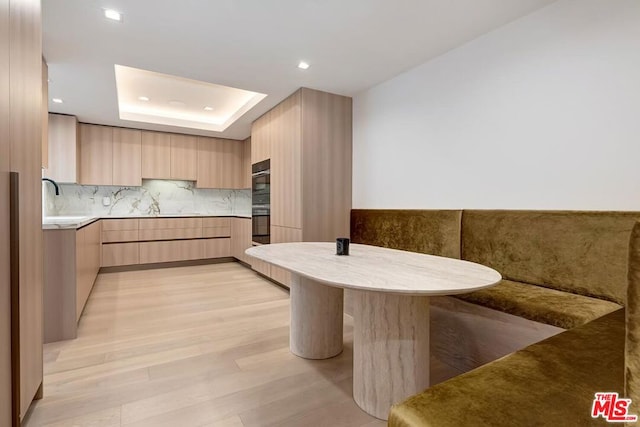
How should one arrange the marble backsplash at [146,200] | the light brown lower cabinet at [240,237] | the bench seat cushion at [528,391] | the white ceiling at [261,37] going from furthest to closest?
the light brown lower cabinet at [240,237] → the marble backsplash at [146,200] → the white ceiling at [261,37] → the bench seat cushion at [528,391]

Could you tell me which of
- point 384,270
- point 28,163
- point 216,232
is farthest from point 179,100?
point 384,270

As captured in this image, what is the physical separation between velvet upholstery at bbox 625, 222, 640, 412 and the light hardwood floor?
1158 millimetres

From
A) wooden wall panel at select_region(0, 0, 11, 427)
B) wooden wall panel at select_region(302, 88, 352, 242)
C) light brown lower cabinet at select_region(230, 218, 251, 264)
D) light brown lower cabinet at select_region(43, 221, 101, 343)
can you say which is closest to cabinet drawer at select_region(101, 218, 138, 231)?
light brown lower cabinet at select_region(230, 218, 251, 264)

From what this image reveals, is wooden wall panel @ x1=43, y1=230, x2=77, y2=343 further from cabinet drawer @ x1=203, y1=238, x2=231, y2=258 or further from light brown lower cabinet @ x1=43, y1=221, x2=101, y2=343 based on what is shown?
cabinet drawer @ x1=203, y1=238, x2=231, y2=258

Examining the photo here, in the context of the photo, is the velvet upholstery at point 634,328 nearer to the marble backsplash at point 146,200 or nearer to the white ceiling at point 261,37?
the white ceiling at point 261,37

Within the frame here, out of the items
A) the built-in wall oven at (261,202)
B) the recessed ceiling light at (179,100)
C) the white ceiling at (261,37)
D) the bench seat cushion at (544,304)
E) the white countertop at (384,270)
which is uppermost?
the recessed ceiling light at (179,100)

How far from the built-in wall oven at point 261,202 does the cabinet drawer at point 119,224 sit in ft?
A: 5.99

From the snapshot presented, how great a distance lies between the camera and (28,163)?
144cm

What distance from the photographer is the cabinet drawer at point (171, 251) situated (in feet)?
15.9

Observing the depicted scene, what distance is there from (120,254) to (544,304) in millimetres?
5169

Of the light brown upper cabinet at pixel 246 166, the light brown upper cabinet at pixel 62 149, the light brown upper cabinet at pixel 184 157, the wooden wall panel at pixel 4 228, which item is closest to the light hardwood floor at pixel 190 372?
the wooden wall panel at pixel 4 228

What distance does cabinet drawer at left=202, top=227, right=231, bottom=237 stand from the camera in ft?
17.4

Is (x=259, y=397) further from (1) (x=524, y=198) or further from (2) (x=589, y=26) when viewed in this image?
(2) (x=589, y=26)

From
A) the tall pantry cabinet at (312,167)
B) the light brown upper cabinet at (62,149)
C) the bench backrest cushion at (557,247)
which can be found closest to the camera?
the bench backrest cushion at (557,247)
